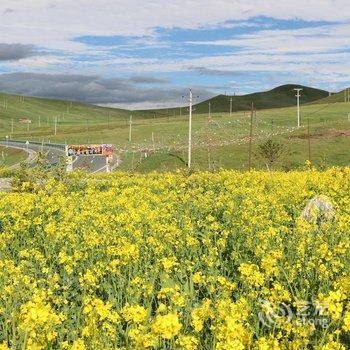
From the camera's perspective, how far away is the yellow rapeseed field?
5.36 m

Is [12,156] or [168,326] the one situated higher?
[168,326]

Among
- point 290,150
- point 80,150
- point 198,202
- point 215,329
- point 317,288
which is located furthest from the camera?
point 80,150

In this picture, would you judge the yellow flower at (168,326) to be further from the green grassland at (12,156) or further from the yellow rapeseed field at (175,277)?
the green grassland at (12,156)

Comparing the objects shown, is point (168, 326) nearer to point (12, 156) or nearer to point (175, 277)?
point (175, 277)

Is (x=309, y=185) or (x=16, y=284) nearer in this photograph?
(x=16, y=284)

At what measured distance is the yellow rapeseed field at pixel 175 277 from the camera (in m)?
5.36

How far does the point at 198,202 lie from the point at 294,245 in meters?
6.58

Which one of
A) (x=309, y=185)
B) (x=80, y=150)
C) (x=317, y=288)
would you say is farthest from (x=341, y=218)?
(x=80, y=150)

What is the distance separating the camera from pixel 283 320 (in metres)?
5.64

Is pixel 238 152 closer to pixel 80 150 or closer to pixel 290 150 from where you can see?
pixel 290 150

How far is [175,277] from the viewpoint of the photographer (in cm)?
880
